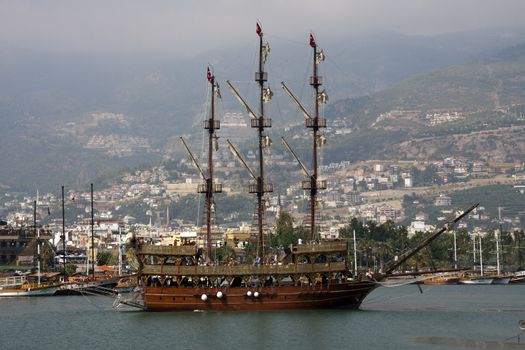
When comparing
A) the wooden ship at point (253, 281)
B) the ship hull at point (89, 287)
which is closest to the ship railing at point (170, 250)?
the wooden ship at point (253, 281)

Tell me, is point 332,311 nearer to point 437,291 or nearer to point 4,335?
point 4,335

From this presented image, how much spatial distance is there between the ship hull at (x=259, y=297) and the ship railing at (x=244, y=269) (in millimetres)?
1362

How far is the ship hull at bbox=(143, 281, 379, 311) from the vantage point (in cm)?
12206

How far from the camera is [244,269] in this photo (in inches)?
4823

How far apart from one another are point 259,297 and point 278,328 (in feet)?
39.5

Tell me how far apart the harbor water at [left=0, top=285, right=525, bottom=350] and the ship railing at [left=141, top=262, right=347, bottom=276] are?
3.37m

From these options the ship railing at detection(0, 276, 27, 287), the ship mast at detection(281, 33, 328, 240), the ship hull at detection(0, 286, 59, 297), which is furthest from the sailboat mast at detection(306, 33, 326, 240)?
the ship railing at detection(0, 276, 27, 287)

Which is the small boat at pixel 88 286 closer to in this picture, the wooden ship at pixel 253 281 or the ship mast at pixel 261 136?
the ship mast at pixel 261 136

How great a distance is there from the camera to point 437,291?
603 ft

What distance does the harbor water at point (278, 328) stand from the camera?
334 feet

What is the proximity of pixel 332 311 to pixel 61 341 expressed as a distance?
81.6 feet

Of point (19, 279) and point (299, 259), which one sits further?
point (19, 279)

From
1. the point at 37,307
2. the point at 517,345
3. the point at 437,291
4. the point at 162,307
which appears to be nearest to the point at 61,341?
the point at 162,307

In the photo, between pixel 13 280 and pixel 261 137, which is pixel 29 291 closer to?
pixel 13 280
